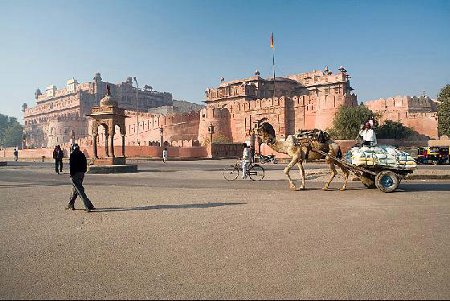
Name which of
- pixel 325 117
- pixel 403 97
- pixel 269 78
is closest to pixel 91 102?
pixel 269 78

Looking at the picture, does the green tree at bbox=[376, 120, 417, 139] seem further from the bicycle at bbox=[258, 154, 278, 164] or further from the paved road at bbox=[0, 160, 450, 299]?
the paved road at bbox=[0, 160, 450, 299]

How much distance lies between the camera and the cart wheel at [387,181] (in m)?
9.39

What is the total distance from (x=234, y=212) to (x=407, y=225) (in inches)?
123

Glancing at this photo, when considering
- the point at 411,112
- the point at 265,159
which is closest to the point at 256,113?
the point at 411,112

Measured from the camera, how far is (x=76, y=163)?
7.55 m

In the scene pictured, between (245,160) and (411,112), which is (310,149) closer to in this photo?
(245,160)

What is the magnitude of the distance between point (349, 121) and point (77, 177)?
1793 inches

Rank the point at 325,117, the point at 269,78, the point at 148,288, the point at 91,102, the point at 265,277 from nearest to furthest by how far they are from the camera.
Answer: the point at 148,288 < the point at 265,277 < the point at 325,117 < the point at 269,78 < the point at 91,102

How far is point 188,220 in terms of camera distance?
625cm

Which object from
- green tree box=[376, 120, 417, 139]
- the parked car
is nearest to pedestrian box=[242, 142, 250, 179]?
the parked car

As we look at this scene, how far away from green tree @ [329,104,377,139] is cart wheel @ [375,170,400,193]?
39.5m

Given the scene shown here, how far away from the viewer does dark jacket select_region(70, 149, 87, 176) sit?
7.46m

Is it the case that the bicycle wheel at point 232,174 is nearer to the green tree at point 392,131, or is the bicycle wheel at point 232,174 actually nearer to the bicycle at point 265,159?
the bicycle at point 265,159

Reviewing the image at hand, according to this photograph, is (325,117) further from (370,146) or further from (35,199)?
(35,199)
